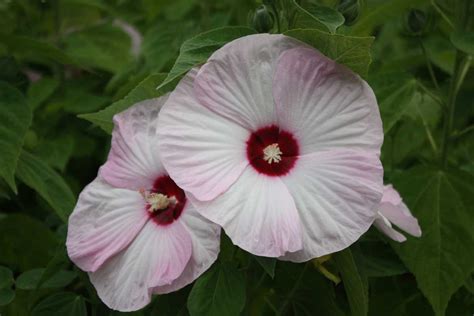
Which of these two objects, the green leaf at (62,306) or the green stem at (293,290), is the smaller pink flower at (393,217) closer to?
the green stem at (293,290)

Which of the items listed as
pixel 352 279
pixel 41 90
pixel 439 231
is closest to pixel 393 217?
pixel 352 279

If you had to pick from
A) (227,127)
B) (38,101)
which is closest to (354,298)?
(227,127)

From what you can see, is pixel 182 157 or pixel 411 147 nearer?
pixel 182 157

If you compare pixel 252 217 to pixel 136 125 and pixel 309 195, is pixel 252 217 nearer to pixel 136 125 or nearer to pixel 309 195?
pixel 309 195

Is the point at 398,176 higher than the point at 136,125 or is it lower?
lower

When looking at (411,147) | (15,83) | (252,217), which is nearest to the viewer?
(252,217)

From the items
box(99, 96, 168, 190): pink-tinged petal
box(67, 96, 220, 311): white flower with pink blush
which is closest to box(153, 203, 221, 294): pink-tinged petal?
box(67, 96, 220, 311): white flower with pink blush
